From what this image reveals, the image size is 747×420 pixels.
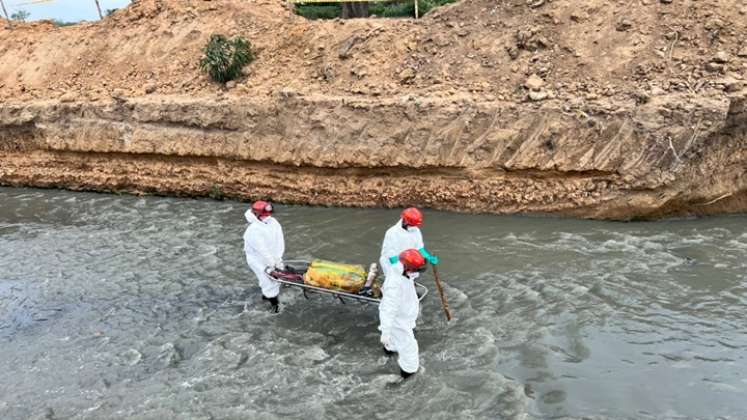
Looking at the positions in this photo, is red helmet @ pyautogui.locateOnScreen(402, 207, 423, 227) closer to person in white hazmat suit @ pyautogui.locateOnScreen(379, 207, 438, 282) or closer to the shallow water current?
person in white hazmat suit @ pyautogui.locateOnScreen(379, 207, 438, 282)

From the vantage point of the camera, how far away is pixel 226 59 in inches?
569

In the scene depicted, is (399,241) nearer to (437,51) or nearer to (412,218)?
(412,218)

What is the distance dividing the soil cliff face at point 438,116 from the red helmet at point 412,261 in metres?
5.73

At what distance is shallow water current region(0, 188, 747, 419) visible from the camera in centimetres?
611

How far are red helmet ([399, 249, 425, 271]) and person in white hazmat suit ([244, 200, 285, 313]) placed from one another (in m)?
2.54

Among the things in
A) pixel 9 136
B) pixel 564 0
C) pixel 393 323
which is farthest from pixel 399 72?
pixel 9 136

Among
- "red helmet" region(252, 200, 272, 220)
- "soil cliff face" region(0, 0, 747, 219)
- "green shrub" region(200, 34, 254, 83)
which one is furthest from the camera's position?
"green shrub" region(200, 34, 254, 83)

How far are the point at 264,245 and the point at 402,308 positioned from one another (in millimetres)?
2516

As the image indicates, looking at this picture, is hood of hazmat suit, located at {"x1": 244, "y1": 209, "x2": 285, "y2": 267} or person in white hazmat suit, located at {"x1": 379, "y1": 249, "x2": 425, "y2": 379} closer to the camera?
person in white hazmat suit, located at {"x1": 379, "y1": 249, "x2": 425, "y2": 379}

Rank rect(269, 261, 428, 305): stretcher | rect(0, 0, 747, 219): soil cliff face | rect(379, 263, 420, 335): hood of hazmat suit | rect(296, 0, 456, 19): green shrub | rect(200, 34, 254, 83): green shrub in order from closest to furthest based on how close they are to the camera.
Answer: rect(379, 263, 420, 335): hood of hazmat suit
rect(269, 261, 428, 305): stretcher
rect(0, 0, 747, 219): soil cliff face
rect(200, 34, 254, 83): green shrub
rect(296, 0, 456, 19): green shrub

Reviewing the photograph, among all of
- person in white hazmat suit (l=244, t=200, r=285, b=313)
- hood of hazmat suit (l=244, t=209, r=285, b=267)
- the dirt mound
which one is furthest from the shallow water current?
the dirt mound

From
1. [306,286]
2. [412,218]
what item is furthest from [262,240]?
[412,218]

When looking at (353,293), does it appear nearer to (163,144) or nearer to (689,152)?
(689,152)

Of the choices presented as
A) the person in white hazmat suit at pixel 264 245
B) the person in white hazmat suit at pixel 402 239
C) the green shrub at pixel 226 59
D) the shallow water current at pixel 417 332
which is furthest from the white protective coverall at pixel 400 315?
the green shrub at pixel 226 59
